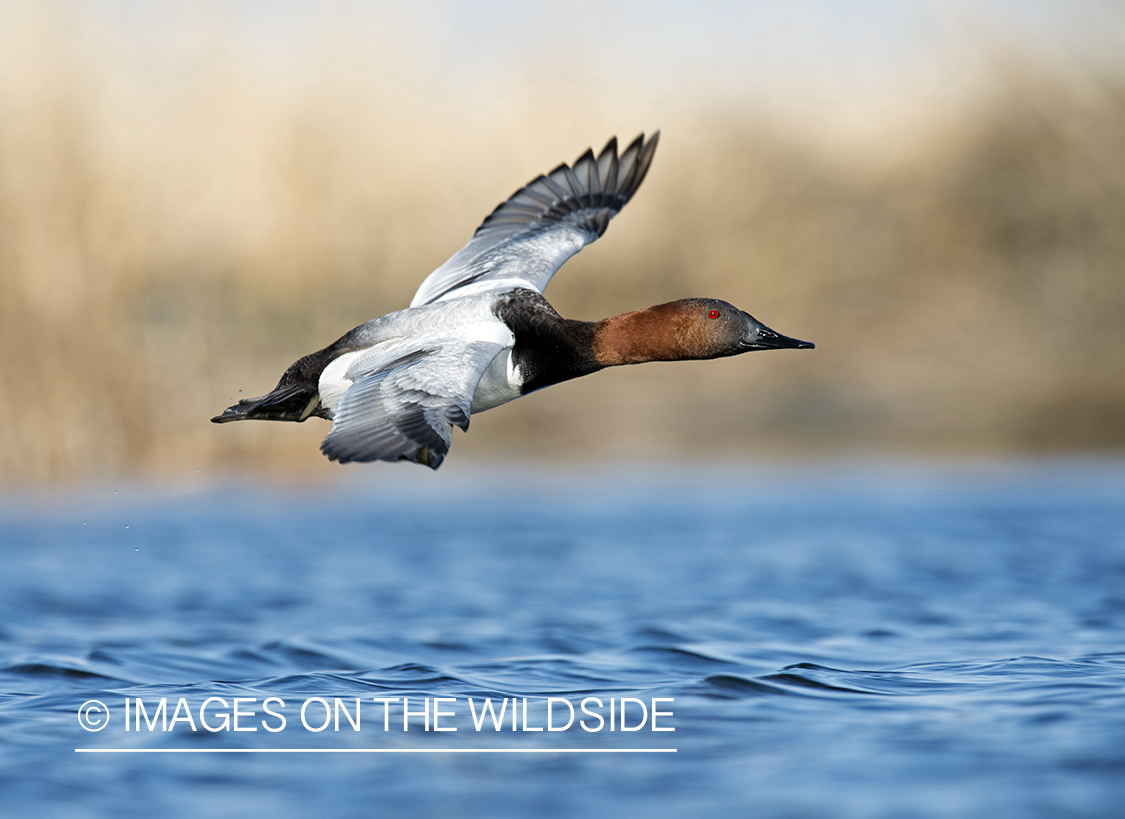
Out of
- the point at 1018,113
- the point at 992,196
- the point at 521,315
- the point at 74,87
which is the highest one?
the point at 1018,113

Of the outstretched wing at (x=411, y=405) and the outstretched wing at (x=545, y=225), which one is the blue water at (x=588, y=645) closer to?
the outstretched wing at (x=411, y=405)

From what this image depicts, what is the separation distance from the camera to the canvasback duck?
5.56 meters

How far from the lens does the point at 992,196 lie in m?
22.9

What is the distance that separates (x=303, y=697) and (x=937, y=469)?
1189cm

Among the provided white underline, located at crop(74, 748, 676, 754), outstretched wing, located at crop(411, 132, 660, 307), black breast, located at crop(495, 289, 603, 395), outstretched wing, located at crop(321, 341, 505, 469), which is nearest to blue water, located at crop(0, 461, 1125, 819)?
white underline, located at crop(74, 748, 676, 754)

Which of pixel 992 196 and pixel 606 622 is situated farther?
pixel 992 196

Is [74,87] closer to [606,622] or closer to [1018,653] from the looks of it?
[606,622]

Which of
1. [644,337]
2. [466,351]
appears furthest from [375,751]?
[644,337]

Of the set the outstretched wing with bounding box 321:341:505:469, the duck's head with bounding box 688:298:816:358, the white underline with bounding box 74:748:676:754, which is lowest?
the white underline with bounding box 74:748:676:754

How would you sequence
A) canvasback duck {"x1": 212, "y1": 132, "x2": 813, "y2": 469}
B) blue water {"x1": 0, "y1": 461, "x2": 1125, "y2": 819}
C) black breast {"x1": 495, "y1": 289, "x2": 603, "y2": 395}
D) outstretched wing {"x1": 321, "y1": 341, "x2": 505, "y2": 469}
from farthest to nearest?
1. black breast {"x1": 495, "y1": 289, "x2": 603, "y2": 395}
2. canvasback duck {"x1": 212, "y1": 132, "x2": 813, "y2": 469}
3. outstretched wing {"x1": 321, "y1": 341, "x2": 505, "y2": 469}
4. blue water {"x1": 0, "y1": 461, "x2": 1125, "y2": 819}

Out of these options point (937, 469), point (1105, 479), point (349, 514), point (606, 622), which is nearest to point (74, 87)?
point (349, 514)

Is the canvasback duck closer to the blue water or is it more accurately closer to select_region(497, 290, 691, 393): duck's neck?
select_region(497, 290, 691, 393): duck's neck

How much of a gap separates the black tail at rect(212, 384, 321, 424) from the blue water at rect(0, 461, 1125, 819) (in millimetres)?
1425

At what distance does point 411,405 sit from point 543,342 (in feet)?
4.38
